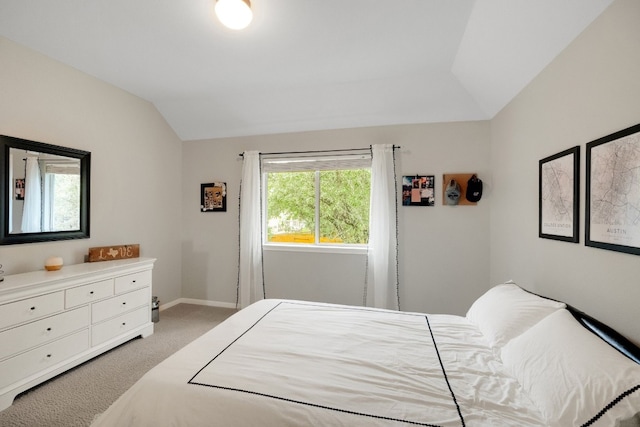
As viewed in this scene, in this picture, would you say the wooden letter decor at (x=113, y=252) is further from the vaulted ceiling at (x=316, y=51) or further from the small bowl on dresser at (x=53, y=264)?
the vaulted ceiling at (x=316, y=51)

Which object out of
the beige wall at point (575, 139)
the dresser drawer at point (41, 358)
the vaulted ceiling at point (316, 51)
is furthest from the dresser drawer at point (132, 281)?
the beige wall at point (575, 139)

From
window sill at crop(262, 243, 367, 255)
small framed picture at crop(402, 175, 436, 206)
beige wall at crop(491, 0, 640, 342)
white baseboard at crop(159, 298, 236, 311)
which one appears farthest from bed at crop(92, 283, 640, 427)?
white baseboard at crop(159, 298, 236, 311)

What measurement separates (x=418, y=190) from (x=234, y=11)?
97.5 inches

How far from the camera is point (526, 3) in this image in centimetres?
166

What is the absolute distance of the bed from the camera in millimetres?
987

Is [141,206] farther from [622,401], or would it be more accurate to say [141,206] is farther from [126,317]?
[622,401]

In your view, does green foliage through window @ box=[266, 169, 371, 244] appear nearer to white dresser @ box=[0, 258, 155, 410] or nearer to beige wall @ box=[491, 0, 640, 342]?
beige wall @ box=[491, 0, 640, 342]

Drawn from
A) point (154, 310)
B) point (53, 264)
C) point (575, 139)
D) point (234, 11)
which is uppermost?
point (234, 11)

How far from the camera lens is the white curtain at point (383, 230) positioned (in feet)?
10.6

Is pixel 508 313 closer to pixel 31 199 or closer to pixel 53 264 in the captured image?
pixel 53 264

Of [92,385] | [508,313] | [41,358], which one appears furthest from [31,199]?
[508,313]

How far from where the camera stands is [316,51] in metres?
2.41

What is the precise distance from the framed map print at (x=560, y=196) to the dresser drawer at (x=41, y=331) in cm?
368

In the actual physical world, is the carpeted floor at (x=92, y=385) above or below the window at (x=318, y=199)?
below
